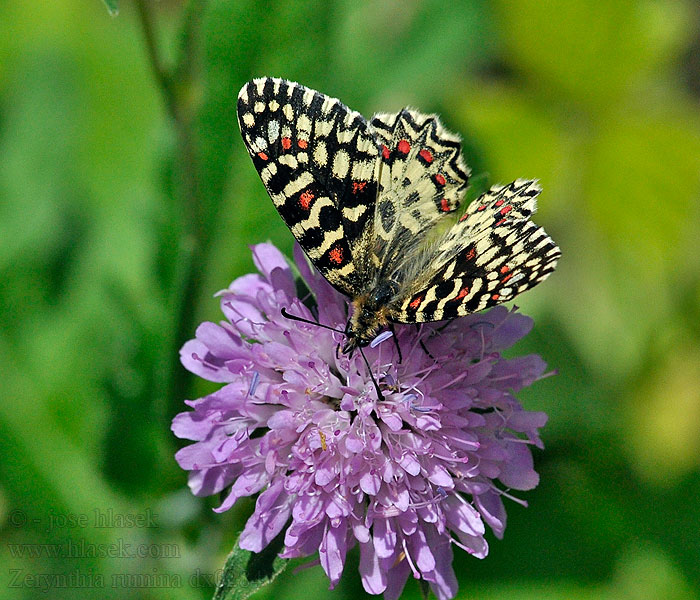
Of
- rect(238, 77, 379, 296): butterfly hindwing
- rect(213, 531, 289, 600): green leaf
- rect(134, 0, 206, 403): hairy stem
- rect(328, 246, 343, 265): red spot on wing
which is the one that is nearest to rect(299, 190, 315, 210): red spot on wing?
rect(238, 77, 379, 296): butterfly hindwing

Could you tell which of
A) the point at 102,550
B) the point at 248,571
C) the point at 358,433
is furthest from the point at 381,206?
the point at 102,550

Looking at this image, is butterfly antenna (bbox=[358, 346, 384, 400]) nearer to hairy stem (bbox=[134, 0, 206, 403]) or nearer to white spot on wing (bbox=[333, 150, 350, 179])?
white spot on wing (bbox=[333, 150, 350, 179])

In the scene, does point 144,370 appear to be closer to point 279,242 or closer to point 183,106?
point 279,242

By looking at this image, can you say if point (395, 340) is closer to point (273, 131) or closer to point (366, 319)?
point (366, 319)

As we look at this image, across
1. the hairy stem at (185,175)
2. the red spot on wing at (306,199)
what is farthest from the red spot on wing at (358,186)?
the hairy stem at (185,175)

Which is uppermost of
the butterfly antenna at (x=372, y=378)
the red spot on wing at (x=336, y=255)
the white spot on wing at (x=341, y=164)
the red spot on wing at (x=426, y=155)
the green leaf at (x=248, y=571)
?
the white spot on wing at (x=341, y=164)

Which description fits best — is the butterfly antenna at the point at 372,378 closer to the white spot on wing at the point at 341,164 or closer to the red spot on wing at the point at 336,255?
the red spot on wing at the point at 336,255
